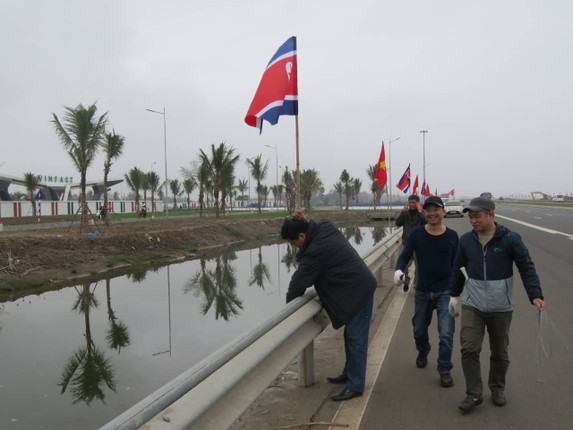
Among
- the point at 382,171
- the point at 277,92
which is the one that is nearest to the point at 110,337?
the point at 277,92

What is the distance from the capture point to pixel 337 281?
3812 millimetres

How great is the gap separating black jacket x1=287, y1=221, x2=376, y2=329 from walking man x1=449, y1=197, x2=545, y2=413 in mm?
866

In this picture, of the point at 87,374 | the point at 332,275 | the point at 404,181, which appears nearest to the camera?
the point at 332,275

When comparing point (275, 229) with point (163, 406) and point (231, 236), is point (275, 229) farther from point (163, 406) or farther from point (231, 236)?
point (163, 406)

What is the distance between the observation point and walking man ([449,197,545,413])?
11.8ft

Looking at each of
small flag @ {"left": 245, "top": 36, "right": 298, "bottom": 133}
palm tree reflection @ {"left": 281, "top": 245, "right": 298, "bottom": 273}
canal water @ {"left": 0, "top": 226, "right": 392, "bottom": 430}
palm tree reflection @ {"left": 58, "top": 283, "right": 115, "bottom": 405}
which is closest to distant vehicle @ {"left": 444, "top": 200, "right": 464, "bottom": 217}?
palm tree reflection @ {"left": 281, "top": 245, "right": 298, "bottom": 273}

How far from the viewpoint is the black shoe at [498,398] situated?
3637 millimetres

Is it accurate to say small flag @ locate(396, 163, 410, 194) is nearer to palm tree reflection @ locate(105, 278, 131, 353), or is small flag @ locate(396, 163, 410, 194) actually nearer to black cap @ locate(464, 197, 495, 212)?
palm tree reflection @ locate(105, 278, 131, 353)

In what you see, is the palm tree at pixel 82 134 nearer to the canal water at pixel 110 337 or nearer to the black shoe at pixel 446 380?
the canal water at pixel 110 337

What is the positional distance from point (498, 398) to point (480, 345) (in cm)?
44

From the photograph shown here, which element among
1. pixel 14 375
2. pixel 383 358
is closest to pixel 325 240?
pixel 383 358

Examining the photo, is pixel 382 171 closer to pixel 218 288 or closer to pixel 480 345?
pixel 218 288

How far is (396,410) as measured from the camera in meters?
3.62

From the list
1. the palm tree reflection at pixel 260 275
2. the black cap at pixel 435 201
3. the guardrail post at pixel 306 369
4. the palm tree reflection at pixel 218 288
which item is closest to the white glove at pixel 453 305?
the black cap at pixel 435 201
